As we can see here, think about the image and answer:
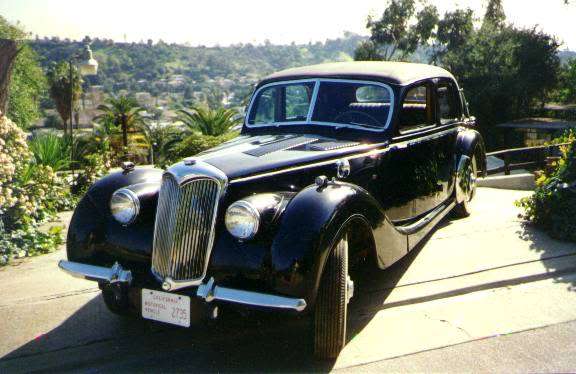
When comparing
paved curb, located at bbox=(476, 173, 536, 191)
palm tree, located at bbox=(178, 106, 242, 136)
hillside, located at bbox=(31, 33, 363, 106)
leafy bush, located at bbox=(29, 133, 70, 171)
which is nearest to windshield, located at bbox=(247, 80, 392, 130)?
leafy bush, located at bbox=(29, 133, 70, 171)

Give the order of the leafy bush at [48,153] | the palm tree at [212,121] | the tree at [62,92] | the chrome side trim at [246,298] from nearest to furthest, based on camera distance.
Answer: the chrome side trim at [246,298]
the leafy bush at [48,153]
the palm tree at [212,121]
the tree at [62,92]

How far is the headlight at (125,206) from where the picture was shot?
384cm

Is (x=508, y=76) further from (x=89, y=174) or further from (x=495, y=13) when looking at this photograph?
(x=89, y=174)

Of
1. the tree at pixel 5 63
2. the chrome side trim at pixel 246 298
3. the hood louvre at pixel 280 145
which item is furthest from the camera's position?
the tree at pixel 5 63

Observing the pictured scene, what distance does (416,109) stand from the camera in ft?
18.1

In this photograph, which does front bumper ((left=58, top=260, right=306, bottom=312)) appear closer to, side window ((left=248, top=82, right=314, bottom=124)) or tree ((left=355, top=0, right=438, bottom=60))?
side window ((left=248, top=82, right=314, bottom=124))

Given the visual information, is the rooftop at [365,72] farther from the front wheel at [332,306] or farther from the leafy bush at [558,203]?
the front wheel at [332,306]

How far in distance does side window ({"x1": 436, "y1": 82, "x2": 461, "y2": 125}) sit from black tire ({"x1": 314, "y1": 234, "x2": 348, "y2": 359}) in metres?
3.15

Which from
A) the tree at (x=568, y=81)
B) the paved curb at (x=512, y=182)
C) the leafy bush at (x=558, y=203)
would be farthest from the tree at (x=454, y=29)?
the leafy bush at (x=558, y=203)

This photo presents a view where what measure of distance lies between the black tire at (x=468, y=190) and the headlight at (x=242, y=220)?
13.1 feet

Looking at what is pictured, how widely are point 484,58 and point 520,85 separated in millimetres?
3036

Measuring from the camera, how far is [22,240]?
6.31 meters

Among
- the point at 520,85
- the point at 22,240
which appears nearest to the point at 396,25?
the point at 520,85

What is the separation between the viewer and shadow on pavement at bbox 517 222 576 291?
4961mm
